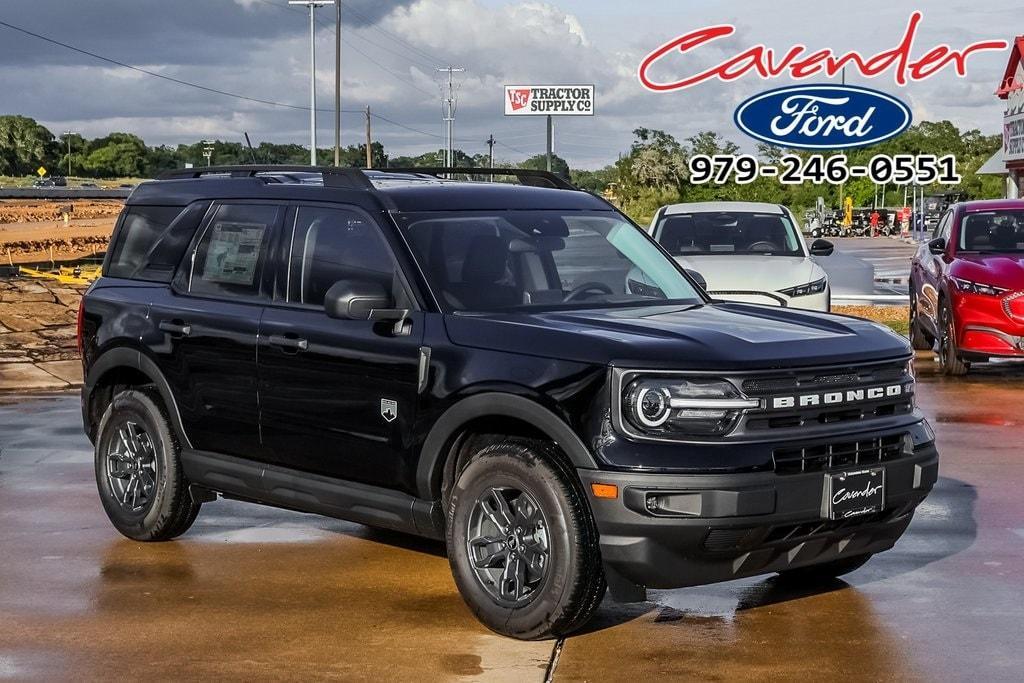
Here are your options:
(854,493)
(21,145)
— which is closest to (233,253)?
(854,493)

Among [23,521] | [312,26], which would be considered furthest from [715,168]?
[23,521]

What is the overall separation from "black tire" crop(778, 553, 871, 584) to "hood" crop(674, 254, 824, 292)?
7.13m

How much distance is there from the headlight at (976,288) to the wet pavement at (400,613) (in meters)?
5.94

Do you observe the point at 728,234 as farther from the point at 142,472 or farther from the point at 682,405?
the point at 682,405

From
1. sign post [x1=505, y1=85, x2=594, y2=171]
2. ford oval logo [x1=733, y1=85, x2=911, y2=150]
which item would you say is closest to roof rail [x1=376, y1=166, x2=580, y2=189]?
ford oval logo [x1=733, y1=85, x2=911, y2=150]

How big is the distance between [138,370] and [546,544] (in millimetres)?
3048

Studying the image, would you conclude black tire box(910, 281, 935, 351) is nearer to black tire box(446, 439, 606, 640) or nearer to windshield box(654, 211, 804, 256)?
windshield box(654, 211, 804, 256)

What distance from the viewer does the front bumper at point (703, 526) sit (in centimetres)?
599

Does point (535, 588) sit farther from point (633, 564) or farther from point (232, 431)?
point (232, 431)

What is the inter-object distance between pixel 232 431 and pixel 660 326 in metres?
2.38

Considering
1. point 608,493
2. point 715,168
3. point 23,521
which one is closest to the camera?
point 608,493

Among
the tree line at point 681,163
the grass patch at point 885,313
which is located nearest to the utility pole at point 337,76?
the tree line at point 681,163

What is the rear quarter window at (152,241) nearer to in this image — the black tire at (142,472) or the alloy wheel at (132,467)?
the black tire at (142,472)

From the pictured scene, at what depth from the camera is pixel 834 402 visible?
636 centimetres
